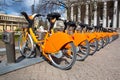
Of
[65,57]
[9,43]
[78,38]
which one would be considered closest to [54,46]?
[65,57]

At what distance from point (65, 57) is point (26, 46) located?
166 cm

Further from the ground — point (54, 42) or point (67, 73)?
point (54, 42)

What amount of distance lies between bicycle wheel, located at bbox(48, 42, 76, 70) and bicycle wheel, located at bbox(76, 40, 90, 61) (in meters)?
0.95

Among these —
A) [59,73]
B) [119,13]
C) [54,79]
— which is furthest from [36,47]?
[119,13]

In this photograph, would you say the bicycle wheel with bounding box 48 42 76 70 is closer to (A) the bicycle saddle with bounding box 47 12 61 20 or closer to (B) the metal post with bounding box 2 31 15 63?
(A) the bicycle saddle with bounding box 47 12 61 20

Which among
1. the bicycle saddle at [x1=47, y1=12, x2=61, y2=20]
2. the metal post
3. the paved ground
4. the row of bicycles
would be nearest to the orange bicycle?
the row of bicycles

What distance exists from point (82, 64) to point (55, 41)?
1.48 metres

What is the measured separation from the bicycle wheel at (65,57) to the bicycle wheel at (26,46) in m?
1.02

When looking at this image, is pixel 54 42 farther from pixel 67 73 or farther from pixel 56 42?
pixel 67 73

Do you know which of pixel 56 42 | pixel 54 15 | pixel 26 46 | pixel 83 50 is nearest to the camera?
pixel 56 42

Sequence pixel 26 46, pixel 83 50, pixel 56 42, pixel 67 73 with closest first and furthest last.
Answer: pixel 67 73 → pixel 56 42 → pixel 26 46 → pixel 83 50

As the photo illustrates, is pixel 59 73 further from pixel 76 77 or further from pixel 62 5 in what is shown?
pixel 62 5

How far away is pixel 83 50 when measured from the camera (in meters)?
8.15

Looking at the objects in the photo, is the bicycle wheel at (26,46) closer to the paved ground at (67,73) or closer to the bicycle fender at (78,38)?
the paved ground at (67,73)
